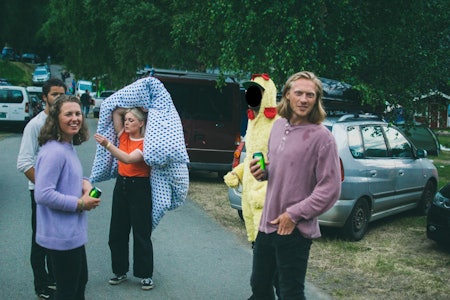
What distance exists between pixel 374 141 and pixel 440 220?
1517 mm

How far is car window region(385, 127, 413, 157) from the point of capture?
29.9 feet

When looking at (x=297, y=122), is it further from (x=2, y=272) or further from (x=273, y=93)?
(x=2, y=272)

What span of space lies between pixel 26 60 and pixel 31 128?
277ft

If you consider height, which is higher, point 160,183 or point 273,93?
point 273,93

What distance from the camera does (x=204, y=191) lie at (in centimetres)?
1217

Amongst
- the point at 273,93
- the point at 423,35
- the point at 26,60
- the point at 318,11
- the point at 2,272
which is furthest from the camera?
the point at 26,60

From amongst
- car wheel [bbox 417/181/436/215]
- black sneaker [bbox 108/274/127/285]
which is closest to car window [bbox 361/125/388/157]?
car wheel [bbox 417/181/436/215]

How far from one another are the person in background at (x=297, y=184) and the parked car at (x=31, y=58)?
83.8m

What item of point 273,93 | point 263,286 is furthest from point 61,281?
point 273,93

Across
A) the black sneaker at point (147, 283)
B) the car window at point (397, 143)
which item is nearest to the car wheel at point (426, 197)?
the car window at point (397, 143)

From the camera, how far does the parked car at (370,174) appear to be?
312 inches

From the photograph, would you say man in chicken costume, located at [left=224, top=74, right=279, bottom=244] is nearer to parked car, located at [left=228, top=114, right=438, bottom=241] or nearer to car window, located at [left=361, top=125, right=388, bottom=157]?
parked car, located at [left=228, top=114, right=438, bottom=241]

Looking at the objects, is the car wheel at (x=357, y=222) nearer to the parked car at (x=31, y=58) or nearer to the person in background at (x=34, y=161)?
the person in background at (x=34, y=161)

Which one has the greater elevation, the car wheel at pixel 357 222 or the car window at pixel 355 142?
the car window at pixel 355 142
